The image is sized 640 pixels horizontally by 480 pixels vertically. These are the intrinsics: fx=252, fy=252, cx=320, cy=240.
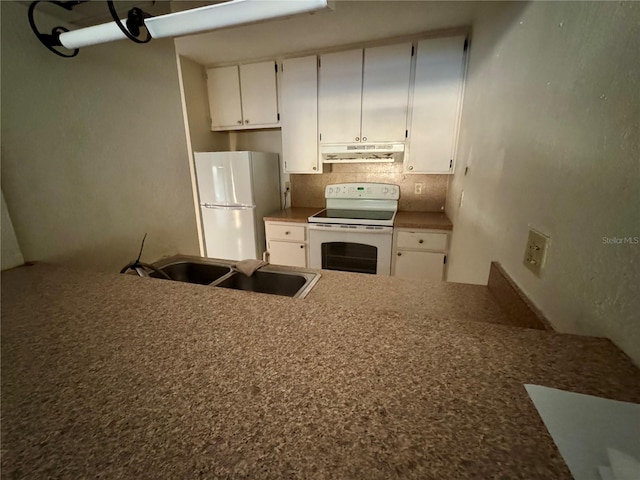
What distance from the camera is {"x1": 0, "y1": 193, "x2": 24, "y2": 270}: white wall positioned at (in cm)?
85

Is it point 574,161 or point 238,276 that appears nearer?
point 574,161

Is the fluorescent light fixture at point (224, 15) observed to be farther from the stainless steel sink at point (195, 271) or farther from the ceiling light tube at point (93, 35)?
the stainless steel sink at point (195, 271)

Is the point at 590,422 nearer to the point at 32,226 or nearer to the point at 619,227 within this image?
the point at 619,227

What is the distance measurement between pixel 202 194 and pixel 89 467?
2641 millimetres

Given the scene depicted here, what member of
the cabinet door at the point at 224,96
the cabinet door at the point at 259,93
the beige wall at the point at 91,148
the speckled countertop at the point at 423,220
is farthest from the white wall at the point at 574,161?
the cabinet door at the point at 224,96

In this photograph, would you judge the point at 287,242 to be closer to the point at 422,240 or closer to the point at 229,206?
the point at 229,206

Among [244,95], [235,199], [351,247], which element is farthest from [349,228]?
[244,95]

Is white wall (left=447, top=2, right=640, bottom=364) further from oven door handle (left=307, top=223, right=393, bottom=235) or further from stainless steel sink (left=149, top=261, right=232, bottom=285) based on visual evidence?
stainless steel sink (left=149, top=261, right=232, bottom=285)

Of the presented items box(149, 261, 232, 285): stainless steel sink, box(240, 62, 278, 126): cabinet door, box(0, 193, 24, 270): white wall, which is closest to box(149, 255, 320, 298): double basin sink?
box(149, 261, 232, 285): stainless steel sink

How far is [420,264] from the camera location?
2197 millimetres

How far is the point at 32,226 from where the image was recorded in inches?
35.8

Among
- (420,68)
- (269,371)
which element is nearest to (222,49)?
(420,68)

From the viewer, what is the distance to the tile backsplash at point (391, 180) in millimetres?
2539

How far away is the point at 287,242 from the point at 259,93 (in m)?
1.55
